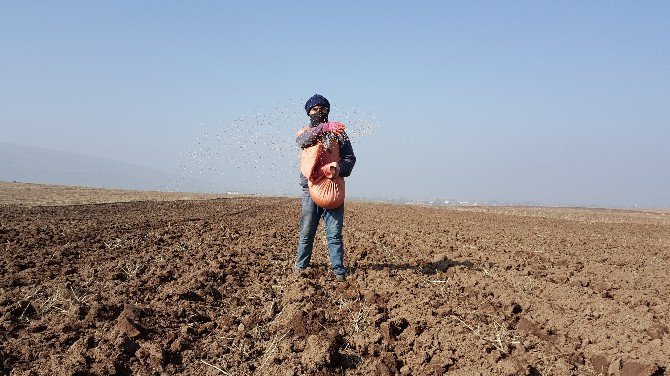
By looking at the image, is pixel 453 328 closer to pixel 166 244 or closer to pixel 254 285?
pixel 254 285

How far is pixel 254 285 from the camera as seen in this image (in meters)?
5.04

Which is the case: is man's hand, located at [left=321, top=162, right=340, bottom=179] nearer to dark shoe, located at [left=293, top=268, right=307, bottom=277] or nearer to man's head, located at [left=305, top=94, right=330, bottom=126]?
Answer: man's head, located at [left=305, top=94, right=330, bottom=126]

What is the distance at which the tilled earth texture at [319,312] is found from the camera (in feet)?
10.4

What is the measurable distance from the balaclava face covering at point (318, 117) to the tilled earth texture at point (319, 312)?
164 cm

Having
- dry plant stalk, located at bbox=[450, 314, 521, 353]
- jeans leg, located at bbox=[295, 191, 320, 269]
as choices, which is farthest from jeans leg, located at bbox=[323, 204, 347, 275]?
dry plant stalk, located at bbox=[450, 314, 521, 353]

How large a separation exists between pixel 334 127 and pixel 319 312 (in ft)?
5.78

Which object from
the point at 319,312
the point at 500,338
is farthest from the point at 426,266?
the point at 500,338

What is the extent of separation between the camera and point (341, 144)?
510 cm

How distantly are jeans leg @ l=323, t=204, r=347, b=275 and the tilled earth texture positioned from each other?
0.23 meters

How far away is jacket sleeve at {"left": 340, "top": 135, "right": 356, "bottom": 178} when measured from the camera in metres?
5.05

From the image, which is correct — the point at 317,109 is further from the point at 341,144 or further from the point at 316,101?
the point at 341,144

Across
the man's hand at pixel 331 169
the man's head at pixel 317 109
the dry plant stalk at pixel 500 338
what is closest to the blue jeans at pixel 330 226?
the man's hand at pixel 331 169

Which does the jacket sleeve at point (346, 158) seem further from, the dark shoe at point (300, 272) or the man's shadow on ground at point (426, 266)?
the man's shadow on ground at point (426, 266)

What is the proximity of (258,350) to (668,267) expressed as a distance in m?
6.54
